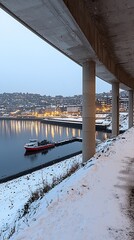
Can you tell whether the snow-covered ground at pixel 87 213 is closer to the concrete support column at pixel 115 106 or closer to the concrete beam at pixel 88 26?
the concrete beam at pixel 88 26

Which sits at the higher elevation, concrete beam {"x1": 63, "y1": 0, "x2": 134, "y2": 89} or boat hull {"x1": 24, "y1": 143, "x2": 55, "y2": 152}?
concrete beam {"x1": 63, "y1": 0, "x2": 134, "y2": 89}

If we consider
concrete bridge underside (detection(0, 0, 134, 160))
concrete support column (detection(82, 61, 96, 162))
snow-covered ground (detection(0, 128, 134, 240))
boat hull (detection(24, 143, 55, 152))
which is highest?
concrete bridge underside (detection(0, 0, 134, 160))

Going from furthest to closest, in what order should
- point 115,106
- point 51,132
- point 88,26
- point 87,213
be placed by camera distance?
point 51,132 < point 115,106 < point 88,26 < point 87,213

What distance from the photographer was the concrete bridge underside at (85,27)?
25.5 feet

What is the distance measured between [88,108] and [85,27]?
546cm

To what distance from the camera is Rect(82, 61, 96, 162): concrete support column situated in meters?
14.4

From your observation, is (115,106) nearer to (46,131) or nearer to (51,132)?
(51,132)

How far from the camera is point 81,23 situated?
967cm

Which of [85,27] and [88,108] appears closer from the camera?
[85,27]

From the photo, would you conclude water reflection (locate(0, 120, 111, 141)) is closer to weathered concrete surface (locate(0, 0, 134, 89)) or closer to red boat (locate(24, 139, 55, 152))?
red boat (locate(24, 139, 55, 152))

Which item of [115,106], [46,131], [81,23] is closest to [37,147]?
[115,106]

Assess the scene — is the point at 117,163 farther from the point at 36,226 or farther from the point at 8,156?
the point at 8,156

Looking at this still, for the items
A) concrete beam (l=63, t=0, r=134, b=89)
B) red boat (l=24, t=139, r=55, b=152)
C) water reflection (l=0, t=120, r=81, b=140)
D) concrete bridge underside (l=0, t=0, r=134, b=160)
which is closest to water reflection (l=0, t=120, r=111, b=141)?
water reflection (l=0, t=120, r=81, b=140)

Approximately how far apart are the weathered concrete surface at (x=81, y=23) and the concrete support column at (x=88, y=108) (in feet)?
2.35
